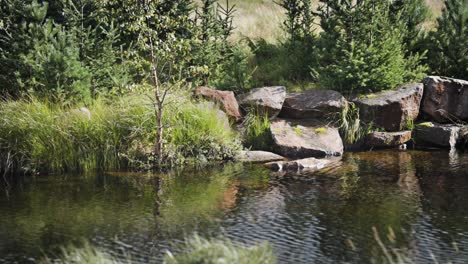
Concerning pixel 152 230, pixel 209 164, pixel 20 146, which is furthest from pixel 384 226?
pixel 20 146

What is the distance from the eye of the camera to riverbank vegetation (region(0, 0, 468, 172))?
51.8ft

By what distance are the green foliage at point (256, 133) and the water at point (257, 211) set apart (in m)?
1.75

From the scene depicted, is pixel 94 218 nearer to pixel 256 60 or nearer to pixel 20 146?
pixel 20 146

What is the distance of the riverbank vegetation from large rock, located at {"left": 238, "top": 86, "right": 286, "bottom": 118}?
16.3 inches

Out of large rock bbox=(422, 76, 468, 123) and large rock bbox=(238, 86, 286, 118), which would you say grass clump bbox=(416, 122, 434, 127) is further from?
large rock bbox=(238, 86, 286, 118)

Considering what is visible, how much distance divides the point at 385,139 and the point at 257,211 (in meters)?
7.34

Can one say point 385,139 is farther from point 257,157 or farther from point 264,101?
point 257,157

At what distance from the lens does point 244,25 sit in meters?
26.9

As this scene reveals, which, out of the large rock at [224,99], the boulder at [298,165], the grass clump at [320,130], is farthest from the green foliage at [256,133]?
the boulder at [298,165]

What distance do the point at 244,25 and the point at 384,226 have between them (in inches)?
670

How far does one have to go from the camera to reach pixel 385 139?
1825 centimetres

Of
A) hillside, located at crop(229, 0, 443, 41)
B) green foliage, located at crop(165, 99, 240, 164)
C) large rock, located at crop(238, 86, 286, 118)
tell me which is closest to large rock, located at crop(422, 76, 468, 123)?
large rock, located at crop(238, 86, 286, 118)

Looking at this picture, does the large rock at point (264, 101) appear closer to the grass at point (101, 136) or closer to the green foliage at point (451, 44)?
the grass at point (101, 136)

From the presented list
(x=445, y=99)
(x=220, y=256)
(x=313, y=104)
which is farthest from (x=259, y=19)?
(x=220, y=256)
